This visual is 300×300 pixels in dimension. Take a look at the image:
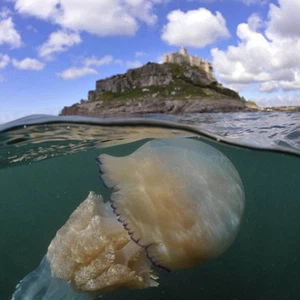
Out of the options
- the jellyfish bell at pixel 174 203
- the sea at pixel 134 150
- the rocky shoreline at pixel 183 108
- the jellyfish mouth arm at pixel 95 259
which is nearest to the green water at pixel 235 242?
the sea at pixel 134 150

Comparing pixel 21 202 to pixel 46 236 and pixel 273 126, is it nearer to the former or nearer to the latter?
pixel 46 236

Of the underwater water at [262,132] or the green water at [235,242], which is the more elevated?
the underwater water at [262,132]

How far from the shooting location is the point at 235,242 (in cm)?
507

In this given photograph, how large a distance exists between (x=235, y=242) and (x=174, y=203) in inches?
101

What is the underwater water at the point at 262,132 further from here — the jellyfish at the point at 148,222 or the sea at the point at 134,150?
the jellyfish at the point at 148,222

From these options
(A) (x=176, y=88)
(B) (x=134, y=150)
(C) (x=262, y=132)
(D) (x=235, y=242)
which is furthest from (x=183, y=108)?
(D) (x=235, y=242)

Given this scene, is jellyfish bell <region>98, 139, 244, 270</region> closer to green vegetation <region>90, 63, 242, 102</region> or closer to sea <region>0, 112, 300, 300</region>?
sea <region>0, 112, 300, 300</region>

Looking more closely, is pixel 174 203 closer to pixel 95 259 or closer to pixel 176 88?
pixel 95 259

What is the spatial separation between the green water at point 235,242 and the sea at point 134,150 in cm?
2

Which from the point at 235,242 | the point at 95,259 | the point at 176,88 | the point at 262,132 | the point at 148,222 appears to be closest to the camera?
the point at 148,222

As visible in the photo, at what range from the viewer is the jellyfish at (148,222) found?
2.80 meters

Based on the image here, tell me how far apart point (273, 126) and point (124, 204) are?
7.33 m

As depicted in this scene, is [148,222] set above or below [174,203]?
below

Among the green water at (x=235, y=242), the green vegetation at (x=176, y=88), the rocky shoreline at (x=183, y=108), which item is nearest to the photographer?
the green water at (x=235, y=242)
